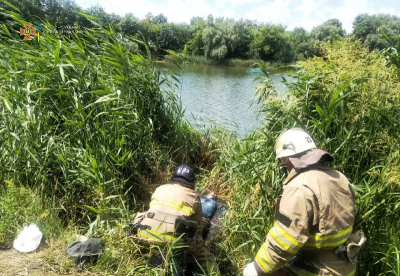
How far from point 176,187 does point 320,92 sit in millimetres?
1598

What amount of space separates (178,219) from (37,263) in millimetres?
1177

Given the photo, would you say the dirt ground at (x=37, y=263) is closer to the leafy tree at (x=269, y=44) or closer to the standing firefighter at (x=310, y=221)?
the standing firefighter at (x=310, y=221)

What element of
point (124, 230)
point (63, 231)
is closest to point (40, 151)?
point (63, 231)

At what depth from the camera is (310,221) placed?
183cm

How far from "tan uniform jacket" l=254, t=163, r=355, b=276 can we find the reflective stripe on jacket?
79 centimetres

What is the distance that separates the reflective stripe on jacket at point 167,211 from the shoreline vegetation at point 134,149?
153 millimetres

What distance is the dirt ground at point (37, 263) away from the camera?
2.43 m

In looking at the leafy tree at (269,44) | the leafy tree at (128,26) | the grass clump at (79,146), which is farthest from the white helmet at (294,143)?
the leafy tree at (269,44)

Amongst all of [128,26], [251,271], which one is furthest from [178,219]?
[128,26]

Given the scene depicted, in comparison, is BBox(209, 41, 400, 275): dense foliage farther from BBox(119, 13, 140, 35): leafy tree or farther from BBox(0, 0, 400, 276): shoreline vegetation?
BBox(119, 13, 140, 35): leafy tree

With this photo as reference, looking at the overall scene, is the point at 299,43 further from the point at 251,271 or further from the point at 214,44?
the point at 251,271

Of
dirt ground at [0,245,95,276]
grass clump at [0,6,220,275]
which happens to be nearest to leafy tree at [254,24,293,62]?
grass clump at [0,6,220,275]

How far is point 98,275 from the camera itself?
2480 mm

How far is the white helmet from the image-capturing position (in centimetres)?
203
